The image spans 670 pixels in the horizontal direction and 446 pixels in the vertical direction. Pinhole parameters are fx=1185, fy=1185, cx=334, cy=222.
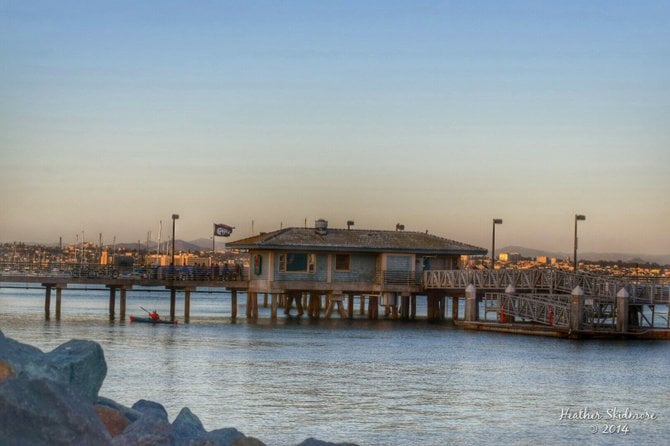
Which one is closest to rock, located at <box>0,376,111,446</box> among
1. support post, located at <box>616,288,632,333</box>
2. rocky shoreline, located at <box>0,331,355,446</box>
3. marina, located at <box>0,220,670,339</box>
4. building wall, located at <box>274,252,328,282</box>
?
rocky shoreline, located at <box>0,331,355,446</box>

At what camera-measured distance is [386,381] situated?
36594 millimetres

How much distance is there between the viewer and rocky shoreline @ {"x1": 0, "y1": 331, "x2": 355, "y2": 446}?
14.9 meters

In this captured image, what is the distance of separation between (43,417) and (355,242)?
167ft

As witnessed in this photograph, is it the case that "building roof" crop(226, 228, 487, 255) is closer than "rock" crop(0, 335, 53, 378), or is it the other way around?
"rock" crop(0, 335, 53, 378)

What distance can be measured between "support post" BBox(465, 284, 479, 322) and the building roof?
6169mm

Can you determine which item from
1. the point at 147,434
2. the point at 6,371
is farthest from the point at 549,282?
the point at 6,371

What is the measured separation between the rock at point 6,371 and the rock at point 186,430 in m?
2.30

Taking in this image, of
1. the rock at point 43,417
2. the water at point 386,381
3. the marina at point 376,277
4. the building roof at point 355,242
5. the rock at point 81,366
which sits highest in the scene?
the building roof at point 355,242

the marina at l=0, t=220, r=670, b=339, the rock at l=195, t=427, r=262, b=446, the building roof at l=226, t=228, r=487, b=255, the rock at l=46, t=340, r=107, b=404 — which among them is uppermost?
the building roof at l=226, t=228, r=487, b=255

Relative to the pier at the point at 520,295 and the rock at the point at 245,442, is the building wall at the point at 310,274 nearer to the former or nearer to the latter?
the pier at the point at 520,295

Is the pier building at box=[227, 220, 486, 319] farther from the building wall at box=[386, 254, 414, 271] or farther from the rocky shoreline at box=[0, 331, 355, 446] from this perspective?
the rocky shoreline at box=[0, 331, 355, 446]

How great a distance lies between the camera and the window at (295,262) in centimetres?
6450

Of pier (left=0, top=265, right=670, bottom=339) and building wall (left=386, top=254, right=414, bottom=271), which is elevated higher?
building wall (left=386, top=254, right=414, bottom=271)

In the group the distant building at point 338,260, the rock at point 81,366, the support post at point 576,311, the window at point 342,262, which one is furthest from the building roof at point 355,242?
the rock at point 81,366
